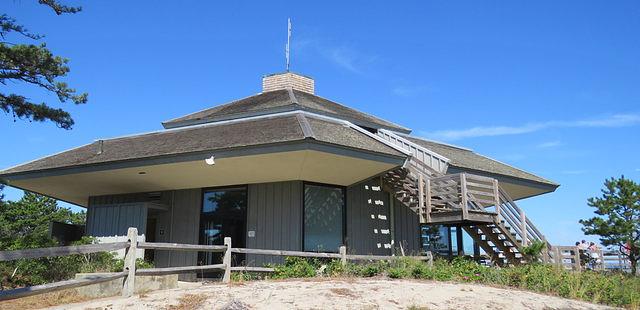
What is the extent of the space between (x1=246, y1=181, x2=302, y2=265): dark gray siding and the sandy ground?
5.28 m

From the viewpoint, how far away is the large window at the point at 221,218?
17.5 metres

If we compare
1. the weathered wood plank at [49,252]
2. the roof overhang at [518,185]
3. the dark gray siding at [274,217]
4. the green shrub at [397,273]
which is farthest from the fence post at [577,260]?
the weathered wood plank at [49,252]

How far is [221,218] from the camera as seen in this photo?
58.5 feet

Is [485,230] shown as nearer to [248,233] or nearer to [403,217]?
[403,217]

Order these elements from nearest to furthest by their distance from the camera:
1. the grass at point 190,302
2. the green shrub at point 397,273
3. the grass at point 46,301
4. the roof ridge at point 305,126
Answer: the grass at point 190,302, the grass at point 46,301, the green shrub at point 397,273, the roof ridge at point 305,126

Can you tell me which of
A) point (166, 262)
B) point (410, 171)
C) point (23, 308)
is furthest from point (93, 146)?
point (410, 171)

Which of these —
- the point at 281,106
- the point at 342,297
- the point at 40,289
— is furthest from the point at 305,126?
the point at 40,289

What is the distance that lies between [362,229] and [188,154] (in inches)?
252

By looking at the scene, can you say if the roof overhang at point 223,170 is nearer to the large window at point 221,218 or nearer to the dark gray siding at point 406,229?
the large window at point 221,218

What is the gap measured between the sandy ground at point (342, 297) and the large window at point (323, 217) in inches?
217

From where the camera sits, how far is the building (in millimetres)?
14922

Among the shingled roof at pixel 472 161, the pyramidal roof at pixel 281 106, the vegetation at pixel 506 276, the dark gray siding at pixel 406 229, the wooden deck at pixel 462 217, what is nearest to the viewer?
the vegetation at pixel 506 276

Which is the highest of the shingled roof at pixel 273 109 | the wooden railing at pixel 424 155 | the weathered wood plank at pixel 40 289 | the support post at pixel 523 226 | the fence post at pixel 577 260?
the shingled roof at pixel 273 109

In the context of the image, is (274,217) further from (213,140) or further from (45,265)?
(45,265)
